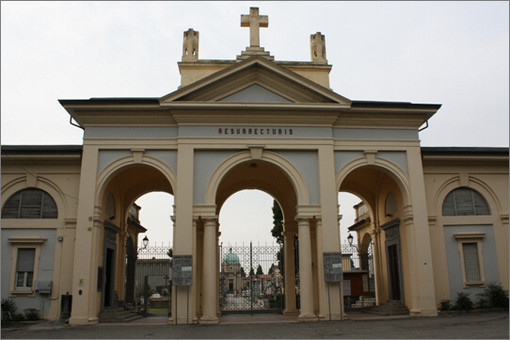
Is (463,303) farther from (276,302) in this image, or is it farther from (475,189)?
(276,302)

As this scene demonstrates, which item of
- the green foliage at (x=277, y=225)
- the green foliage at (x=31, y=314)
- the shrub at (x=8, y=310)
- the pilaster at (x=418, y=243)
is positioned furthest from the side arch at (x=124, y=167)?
the green foliage at (x=277, y=225)

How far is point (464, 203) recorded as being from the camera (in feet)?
59.7

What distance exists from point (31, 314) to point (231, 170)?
8.25 meters

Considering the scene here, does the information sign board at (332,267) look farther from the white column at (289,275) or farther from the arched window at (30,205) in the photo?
the arched window at (30,205)

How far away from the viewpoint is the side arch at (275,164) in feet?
53.2

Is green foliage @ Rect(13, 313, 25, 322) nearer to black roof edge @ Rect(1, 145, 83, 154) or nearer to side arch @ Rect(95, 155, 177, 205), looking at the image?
side arch @ Rect(95, 155, 177, 205)

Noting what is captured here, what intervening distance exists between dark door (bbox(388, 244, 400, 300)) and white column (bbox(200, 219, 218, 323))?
7358mm

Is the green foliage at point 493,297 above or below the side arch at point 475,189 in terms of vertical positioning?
below

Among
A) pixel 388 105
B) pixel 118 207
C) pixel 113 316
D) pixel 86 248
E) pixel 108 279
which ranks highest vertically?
pixel 388 105

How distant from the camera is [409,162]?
671 inches

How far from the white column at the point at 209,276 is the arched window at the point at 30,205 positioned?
18.8ft

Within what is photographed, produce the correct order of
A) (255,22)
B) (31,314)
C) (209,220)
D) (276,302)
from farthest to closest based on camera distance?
(276,302) < (255,22) < (209,220) < (31,314)

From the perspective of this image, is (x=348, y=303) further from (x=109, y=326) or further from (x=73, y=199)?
(x=73, y=199)

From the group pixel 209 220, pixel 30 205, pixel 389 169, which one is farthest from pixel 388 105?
pixel 30 205
